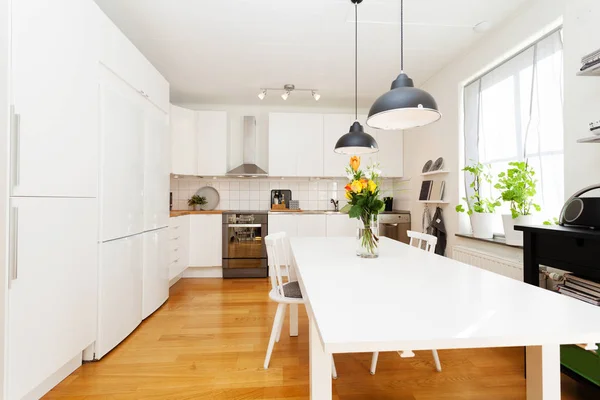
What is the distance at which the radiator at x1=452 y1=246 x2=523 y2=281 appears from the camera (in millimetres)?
2424

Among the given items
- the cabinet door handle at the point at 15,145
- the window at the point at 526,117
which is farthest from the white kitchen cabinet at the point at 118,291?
the window at the point at 526,117

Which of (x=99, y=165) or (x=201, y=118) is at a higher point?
(x=201, y=118)

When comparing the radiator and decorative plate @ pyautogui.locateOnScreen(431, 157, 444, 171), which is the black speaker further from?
decorative plate @ pyautogui.locateOnScreen(431, 157, 444, 171)

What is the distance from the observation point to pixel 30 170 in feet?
4.88

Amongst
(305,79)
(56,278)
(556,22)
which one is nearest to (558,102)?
(556,22)

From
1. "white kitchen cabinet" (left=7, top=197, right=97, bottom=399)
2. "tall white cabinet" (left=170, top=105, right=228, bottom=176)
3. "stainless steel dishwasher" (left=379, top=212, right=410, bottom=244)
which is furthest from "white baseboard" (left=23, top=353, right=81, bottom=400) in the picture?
"stainless steel dishwasher" (left=379, top=212, right=410, bottom=244)

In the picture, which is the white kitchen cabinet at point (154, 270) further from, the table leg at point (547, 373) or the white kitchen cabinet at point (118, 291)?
the table leg at point (547, 373)

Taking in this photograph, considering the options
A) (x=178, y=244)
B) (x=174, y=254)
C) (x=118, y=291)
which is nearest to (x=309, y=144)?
(x=178, y=244)

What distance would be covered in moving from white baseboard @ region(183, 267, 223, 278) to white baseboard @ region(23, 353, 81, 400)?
2456 mm

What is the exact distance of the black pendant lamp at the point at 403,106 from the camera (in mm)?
1339

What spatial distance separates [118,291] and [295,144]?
307 cm

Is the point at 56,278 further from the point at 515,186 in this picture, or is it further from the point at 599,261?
the point at 515,186

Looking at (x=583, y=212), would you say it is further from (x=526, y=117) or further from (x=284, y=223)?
(x=284, y=223)

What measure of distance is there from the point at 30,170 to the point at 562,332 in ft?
6.90
